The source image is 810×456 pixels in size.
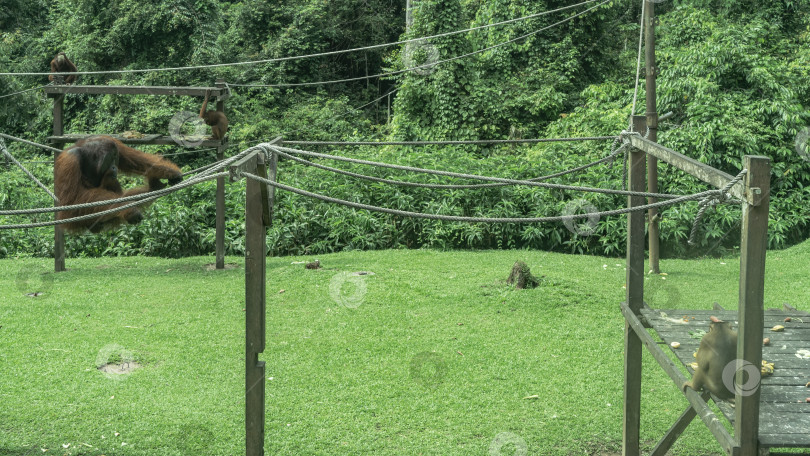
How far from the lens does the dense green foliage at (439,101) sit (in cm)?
1031

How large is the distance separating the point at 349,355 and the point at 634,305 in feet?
8.65

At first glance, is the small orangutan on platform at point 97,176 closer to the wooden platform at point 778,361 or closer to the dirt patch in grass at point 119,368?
the dirt patch in grass at point 119,368

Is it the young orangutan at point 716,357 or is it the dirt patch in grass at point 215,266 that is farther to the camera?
the dirt patch in grass at point 215,266

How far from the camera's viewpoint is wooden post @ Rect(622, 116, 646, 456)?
423 cm

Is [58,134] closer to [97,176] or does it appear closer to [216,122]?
[216,122]

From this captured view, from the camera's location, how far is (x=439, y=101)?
46.4 ft

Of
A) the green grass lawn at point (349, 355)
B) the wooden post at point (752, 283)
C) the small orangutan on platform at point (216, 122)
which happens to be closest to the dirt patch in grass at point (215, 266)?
the green grass lawn at point (349, 355)

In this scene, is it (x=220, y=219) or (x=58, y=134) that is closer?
(x=58, y=134)

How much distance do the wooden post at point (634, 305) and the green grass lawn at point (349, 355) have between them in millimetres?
387

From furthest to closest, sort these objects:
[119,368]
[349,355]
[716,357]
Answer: [349,355]
[119,368]
[716,357]

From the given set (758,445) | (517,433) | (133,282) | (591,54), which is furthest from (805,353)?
(591,54)

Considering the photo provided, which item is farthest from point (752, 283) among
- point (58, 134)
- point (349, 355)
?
point (58, 134)

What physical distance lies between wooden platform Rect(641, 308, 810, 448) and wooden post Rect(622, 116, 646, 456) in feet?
0.54

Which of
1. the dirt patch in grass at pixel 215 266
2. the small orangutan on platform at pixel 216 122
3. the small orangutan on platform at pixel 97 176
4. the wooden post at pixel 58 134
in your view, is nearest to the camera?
the small orangutan on platform at pixel 97 176
